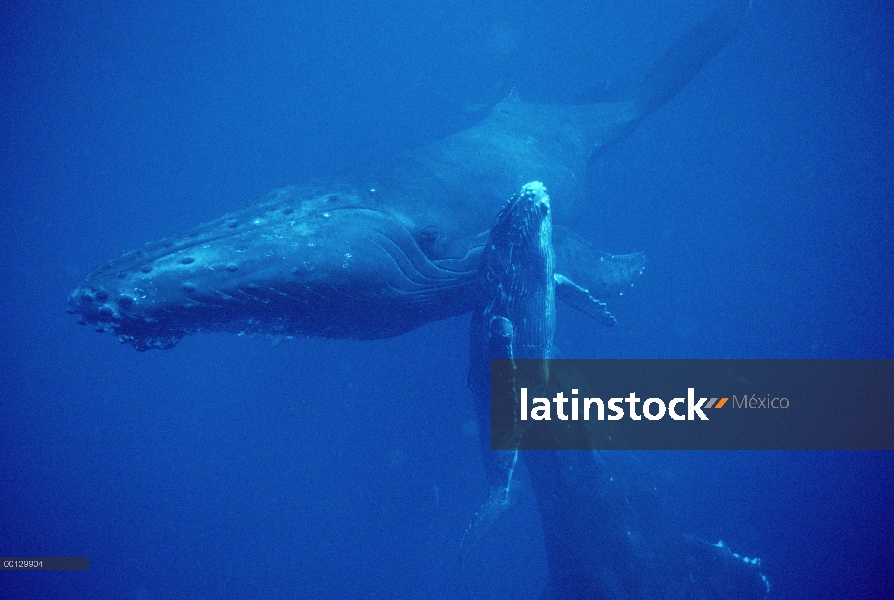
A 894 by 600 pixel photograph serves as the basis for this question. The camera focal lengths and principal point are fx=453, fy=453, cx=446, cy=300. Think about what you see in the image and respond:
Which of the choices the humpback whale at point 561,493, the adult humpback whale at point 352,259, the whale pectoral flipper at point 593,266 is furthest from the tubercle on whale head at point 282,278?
the whale pectoral flipper at point 593,266

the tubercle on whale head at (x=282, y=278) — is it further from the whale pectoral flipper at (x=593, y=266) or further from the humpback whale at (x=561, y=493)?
the whale pectoral flipper at (x=593, y=266)

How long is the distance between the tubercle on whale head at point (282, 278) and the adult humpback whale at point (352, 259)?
0.01 meters

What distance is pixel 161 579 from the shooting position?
64.3 ft

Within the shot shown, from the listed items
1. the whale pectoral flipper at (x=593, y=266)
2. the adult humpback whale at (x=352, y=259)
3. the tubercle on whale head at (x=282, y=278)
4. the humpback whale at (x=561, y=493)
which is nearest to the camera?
the tubercle on whale head at (x=282, y=278)

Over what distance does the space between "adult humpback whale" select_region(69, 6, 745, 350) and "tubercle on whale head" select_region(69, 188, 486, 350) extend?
0.01 metres

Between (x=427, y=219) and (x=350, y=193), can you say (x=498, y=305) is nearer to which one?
(x=427, y=219)

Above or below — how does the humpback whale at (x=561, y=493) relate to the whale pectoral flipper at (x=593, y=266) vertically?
below

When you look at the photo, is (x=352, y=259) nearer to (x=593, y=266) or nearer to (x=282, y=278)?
(x=282, y=278)

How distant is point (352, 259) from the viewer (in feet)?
16.3

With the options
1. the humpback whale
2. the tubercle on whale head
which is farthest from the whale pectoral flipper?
the tubercle on whale head

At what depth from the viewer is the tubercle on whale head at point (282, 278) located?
12.2 ft

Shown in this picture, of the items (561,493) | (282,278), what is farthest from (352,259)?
(561,493)

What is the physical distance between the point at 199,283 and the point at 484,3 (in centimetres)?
4376

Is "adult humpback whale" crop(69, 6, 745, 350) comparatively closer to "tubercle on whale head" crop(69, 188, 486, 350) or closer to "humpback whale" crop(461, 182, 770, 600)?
"tubercle on whale head" crop(69, 188, 486, 350)
